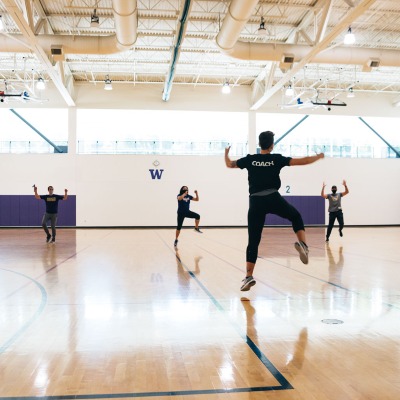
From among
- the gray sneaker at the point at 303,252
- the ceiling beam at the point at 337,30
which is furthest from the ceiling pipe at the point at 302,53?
the gray sneaker at the point at 303,252

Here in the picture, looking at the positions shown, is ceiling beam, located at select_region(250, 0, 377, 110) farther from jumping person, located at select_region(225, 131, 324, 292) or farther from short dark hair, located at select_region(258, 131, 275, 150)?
jumping person, located at select_region(225, 131, 324, 292)

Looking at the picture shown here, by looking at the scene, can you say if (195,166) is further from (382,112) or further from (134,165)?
(382,112)

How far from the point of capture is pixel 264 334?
371 cm

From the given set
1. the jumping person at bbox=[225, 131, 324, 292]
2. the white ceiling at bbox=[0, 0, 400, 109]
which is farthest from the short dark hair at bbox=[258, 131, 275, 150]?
the white ceiling at bbox=[0, 0, 400, 109]

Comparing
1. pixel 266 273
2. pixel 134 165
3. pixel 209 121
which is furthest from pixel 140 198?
pixel 266 273

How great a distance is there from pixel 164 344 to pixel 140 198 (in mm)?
21527

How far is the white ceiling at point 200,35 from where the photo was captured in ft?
43.2

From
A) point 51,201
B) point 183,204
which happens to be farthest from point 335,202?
point 51,201

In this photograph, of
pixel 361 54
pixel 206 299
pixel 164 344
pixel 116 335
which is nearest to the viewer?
pixel 164 344

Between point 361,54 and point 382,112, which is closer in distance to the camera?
point 361,54

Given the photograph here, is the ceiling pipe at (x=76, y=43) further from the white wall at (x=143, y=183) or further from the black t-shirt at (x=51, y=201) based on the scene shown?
the white wall at (x=143, y=183)

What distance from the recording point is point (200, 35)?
55.9 ft

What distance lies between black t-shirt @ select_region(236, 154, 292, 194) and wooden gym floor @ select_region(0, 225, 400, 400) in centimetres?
130

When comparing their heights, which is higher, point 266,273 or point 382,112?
point 382,112
